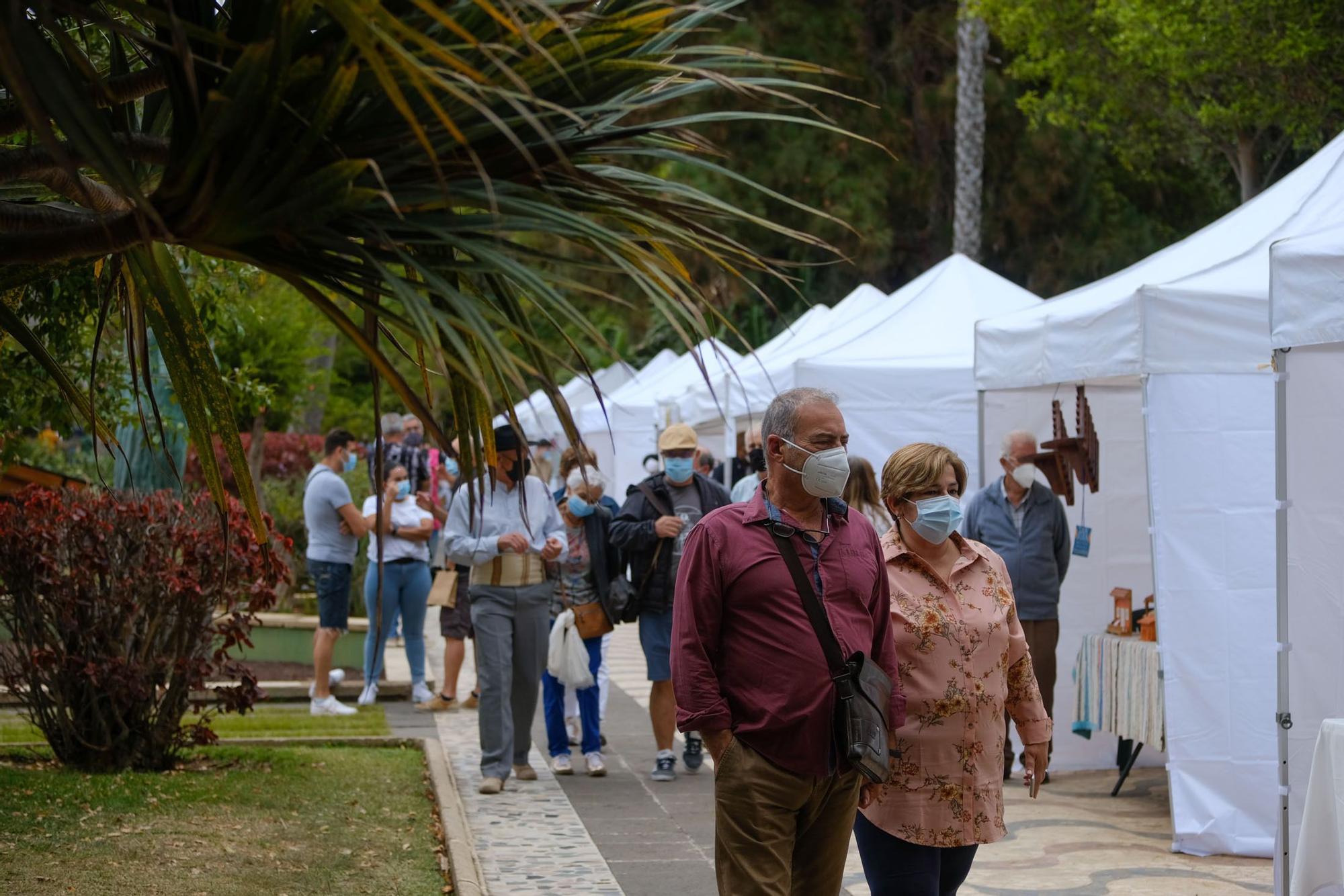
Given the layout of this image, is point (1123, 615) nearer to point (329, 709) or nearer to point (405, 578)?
point (405, 578)

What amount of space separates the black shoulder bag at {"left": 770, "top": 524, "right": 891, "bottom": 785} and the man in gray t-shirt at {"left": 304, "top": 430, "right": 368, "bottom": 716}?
25.4ft

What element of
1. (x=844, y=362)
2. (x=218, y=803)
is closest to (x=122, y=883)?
(x=218, y=803)

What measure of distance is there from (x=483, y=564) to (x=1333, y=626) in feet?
14.7

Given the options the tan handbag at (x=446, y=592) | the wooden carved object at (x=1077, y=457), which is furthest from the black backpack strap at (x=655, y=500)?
the tan handbag at (x=446, y=592)

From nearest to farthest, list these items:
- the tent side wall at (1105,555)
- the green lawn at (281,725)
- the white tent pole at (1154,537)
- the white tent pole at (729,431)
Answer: the white tent pole at (1154,537), the tent side wall at (1105,555), the green lawn at (281,725), the white tent pole at (729,431)

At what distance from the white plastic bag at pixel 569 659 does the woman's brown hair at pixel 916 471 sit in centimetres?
453

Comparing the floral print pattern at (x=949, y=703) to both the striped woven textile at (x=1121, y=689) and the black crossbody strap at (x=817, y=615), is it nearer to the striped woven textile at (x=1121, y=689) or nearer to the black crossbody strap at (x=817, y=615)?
the black crossbody strap at (x=817, y=615)

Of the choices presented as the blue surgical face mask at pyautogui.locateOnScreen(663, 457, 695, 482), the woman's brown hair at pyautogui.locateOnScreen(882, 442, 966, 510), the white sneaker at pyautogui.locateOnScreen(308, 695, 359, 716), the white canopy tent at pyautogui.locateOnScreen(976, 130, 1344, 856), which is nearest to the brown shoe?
the white sneaker at pyautogui.locateOnScreen(308, 695, 359, 716)

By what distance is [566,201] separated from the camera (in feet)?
12.4

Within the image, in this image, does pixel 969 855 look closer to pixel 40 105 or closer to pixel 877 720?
pixel 877 720

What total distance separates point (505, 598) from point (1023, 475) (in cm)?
307

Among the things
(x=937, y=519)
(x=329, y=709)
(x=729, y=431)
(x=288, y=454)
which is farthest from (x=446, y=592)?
(x=288, y=454)

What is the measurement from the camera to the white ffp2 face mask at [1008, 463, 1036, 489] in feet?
29.9

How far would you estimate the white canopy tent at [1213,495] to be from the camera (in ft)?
24.5
